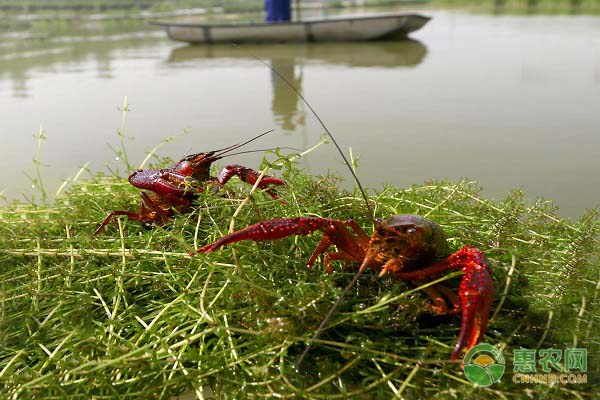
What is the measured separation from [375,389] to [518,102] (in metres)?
7.37

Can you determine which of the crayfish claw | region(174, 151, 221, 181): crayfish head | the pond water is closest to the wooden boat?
the pond water

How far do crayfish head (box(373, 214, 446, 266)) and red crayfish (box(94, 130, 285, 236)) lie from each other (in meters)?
0.90

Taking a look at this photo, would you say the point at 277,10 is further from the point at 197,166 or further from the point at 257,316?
the point at 257,316

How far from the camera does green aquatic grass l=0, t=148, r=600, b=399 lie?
2.15 meters

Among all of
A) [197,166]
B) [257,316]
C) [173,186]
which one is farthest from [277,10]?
[257,316]

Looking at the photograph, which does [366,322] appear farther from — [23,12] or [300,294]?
[23,12]

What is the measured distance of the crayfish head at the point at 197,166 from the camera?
3482 mm

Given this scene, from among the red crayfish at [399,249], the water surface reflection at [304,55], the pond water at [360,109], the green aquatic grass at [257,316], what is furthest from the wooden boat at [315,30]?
the red crayfish at [399,249]

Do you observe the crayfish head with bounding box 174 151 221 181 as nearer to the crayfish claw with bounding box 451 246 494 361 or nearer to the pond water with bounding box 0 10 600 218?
the pond water with bounding box 0 10 600 218

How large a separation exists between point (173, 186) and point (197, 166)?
332 mm

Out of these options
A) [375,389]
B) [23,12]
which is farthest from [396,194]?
[23,12]

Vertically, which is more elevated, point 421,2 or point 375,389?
point 421,2

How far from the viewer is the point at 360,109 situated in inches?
329

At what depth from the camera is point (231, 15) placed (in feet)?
105
